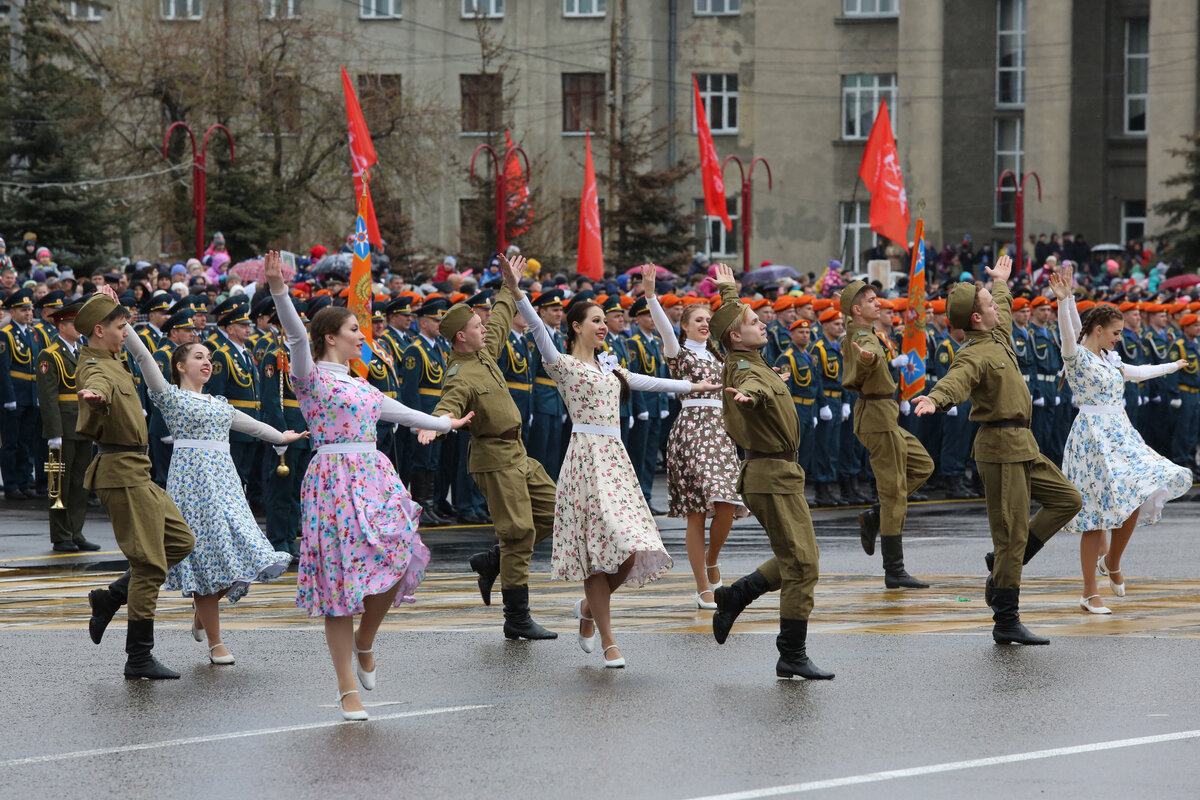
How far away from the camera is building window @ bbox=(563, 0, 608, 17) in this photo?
5253cm

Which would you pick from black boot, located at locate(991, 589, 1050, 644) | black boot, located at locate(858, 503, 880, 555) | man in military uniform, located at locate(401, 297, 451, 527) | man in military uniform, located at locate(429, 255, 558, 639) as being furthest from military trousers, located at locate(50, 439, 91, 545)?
black boot, located at locate(991, 589, 1050, 644)

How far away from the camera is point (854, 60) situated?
50938 mm

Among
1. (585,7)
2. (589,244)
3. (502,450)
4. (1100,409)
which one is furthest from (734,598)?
(585,7)

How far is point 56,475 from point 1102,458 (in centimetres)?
866

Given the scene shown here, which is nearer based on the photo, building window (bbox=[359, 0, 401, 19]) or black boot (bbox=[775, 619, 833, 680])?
black boot (bbox=[775, 619, 833, 680])

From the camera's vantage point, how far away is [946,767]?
6613 millimetres

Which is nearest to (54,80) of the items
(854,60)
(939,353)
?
(939,353)

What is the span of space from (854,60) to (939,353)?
3252 cm

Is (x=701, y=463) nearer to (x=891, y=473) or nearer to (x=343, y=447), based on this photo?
(x=891, y=473)

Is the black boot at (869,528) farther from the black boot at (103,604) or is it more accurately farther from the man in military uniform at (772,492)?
the black boot at (103,604)

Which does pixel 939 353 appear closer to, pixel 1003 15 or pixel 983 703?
pixel 983 703

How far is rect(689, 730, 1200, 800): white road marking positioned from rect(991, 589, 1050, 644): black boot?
2.22m

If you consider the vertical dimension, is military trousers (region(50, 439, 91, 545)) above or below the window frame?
below

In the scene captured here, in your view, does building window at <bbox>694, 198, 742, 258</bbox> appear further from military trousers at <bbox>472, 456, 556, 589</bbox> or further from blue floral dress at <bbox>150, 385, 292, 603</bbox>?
blue floral dress at <bbox>150, 385, 292, 603</bbox>
